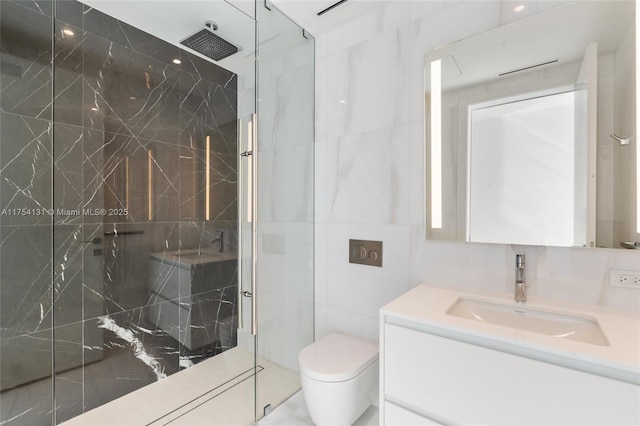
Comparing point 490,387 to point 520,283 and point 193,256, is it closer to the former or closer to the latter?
point 520,283

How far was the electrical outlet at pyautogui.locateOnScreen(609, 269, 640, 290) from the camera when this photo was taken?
44.7 inches

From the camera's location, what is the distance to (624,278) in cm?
115

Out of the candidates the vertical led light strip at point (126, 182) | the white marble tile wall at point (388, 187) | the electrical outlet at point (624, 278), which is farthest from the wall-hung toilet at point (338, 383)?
the vertical led light strip at point (126, 182)

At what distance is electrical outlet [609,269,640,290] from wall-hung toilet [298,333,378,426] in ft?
3.53

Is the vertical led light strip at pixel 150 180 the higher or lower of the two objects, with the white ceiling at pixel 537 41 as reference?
lower

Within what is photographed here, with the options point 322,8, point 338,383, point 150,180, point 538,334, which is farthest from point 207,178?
point 538,334

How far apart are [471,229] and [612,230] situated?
0.50 metres

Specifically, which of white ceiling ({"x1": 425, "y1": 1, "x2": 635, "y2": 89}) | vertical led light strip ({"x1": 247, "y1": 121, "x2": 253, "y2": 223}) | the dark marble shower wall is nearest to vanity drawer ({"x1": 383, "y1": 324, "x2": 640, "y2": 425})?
vertical led light strip ({"x1": 247, "y1": 121, "x2": 253, "y2": 223})

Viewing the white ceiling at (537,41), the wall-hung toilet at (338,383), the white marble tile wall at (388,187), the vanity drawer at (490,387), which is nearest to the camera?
the vanity drawer at (490,387)

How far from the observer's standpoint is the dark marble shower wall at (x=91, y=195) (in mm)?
1670

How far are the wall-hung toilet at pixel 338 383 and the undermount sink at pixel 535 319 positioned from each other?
567mm

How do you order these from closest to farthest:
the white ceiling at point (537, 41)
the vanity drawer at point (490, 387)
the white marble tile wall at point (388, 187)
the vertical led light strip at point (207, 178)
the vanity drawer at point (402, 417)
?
the vanity drawer at point (490, 387), the vanity drawer at point (402, 417), the white ceiling at point (537, 41), the white marble tile wall at point (388, 187), the vertical led light strip at point (207, 178)

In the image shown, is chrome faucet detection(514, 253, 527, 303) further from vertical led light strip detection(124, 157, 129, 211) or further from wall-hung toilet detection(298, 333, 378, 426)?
vertical led light strip detection(124, 157, 129, 211)

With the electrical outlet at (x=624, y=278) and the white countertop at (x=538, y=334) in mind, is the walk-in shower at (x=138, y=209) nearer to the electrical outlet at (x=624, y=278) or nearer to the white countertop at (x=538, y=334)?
the white countertop at (x=538, y=334)
